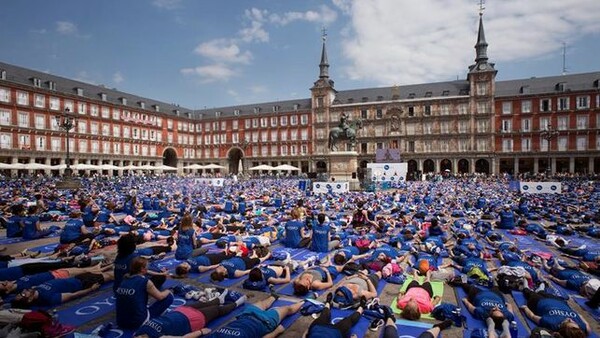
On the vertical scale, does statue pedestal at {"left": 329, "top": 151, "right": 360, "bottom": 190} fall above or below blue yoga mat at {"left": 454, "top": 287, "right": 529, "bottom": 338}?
above

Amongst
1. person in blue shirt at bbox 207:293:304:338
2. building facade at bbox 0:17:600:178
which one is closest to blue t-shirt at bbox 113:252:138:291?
person in blue shirt at bbox 207:293:304:338

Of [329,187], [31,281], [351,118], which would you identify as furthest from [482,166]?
[31,281]

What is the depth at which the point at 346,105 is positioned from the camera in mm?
61469

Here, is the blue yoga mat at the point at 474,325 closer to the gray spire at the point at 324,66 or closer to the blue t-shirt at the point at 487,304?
the blue t-shirt at the point at 487,304

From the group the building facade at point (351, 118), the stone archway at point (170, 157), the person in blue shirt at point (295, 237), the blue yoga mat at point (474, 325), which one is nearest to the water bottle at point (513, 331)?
the blue yoga mat at point (474, 325)

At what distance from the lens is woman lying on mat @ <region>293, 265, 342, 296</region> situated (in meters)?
6.05

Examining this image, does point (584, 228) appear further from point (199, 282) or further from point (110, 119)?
point (110, 119)

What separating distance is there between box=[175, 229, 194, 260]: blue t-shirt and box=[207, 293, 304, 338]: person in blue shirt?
3756 millimetres

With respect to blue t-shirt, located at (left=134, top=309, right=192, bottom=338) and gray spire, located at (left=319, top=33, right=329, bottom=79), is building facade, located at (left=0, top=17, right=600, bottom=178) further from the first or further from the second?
blue t-shirt, located at (left=134, top=309, right=192, bottom=338)

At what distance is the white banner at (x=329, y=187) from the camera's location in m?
24.6

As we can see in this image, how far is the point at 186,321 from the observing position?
421 cm

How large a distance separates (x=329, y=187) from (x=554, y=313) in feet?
65.7

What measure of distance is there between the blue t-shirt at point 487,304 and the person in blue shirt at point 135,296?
4671mm

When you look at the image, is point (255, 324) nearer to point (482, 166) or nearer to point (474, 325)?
point (474, 325)
